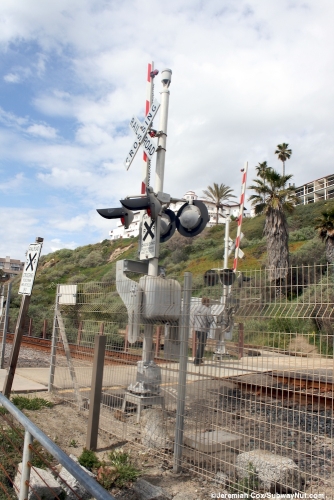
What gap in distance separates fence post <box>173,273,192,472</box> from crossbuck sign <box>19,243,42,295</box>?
10.6 ft

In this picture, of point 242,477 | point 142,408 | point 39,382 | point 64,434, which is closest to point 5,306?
point 39,382

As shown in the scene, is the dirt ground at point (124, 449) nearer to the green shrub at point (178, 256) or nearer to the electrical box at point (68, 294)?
the electrical box at point (68, 294)

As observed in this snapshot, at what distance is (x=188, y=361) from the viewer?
500 cm

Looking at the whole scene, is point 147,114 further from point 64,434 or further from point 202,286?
point 64,434

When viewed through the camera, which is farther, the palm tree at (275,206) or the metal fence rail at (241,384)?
the palm tree at (275,206)

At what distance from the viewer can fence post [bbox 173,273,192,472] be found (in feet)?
16.1

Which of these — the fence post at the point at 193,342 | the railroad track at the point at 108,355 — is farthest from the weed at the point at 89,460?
the fence post at the point at 193,342

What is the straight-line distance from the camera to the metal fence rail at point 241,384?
3.64 meters

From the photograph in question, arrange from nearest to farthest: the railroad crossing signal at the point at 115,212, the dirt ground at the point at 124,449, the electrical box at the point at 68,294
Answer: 1. the dirt ground at the point at 124,449
2. the railroad crossing signal at the point at 115,212
3. the electrical box at the point at 68,294

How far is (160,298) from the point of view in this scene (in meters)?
5.86

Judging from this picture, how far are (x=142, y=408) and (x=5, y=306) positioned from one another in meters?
7.39

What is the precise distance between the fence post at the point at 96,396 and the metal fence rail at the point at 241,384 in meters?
0.43

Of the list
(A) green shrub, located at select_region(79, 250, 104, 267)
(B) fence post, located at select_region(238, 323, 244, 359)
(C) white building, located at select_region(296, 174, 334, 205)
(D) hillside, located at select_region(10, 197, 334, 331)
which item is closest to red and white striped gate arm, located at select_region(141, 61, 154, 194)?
(B) fence post, located at select_region(238, 323, 244, 359)

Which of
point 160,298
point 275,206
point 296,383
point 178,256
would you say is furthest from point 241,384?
point 178,256
